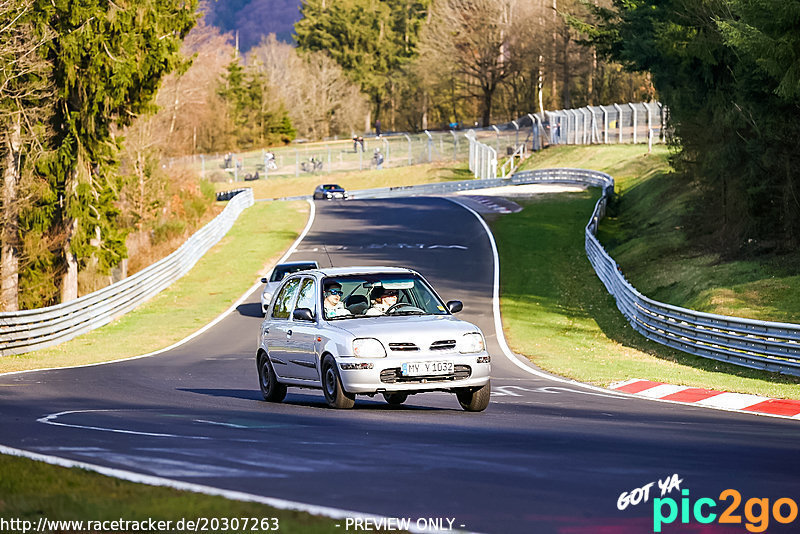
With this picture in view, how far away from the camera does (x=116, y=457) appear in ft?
28.7

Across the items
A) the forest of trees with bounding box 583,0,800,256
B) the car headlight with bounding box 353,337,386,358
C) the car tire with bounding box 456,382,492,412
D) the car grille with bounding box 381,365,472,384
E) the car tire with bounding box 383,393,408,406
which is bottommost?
the car tire with bounding box 383,393,408,406

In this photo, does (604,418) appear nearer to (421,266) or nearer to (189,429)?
(189,429)

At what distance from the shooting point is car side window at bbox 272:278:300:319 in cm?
1517

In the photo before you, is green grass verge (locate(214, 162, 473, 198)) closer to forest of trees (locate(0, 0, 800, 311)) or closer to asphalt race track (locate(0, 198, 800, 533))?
forest of trees (locate(0, 0, 800, 311))

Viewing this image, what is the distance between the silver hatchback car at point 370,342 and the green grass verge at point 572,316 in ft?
20.6

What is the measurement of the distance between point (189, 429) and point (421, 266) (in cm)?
3197

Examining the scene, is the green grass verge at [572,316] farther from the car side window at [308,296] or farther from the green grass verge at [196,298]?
A: the green grass verge at [196,298]

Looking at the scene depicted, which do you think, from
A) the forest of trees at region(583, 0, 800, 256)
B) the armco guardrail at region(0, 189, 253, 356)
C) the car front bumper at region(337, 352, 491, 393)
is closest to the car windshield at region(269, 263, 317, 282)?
the armco guardrail at region(0, 189, 253, 356)

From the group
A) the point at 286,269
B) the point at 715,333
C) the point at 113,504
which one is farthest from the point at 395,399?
the point at 286,269

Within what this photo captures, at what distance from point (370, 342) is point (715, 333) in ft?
43.6

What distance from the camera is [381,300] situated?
14172 mm

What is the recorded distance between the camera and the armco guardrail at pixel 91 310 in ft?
91.7

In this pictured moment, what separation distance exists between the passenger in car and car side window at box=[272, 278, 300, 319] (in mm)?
950

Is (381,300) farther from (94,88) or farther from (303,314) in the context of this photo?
(94,88)
